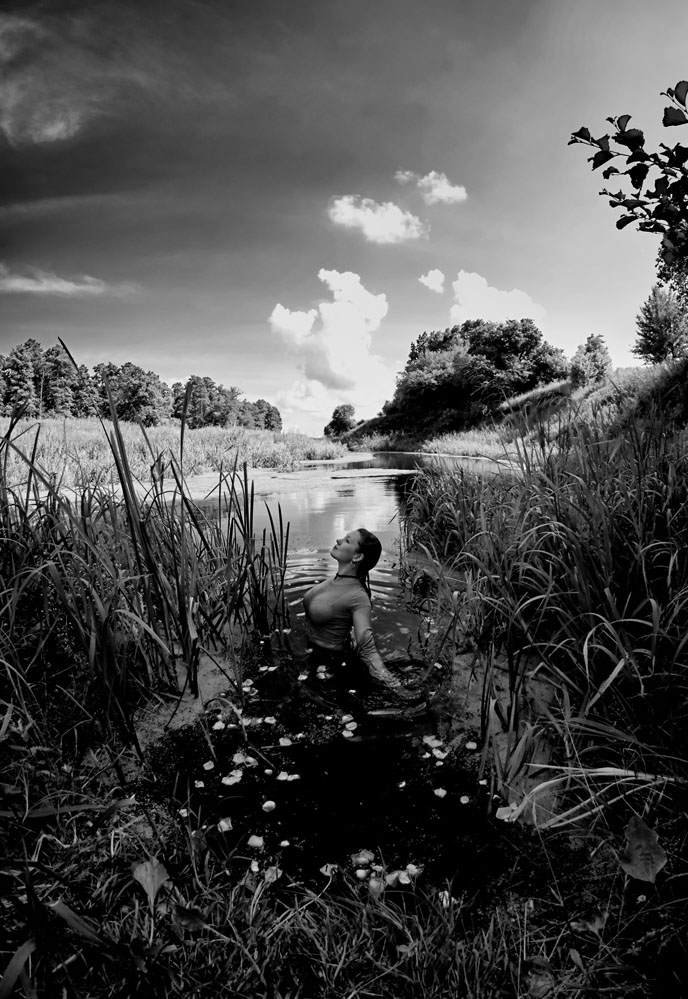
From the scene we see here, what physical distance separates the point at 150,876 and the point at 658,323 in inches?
1557

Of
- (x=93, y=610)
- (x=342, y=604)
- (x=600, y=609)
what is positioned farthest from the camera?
(x=342, y=604)

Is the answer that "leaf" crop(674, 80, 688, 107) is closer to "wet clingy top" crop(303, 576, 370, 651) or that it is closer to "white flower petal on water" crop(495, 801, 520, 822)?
"white flower petal on water" crop(495, 801, 520, 822)

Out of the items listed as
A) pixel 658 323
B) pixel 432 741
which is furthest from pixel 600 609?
pixel 658 323

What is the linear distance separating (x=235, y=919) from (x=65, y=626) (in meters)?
1.68

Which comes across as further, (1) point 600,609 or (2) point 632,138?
(1) point 600,609

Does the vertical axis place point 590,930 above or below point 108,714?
below

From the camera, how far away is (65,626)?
2.49 m

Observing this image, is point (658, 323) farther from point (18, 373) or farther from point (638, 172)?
point (18, 373)

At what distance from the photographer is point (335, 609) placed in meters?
3.29

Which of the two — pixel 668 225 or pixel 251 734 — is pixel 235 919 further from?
pixel 668 225

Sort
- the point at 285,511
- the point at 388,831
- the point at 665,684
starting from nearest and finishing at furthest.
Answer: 1. the point at 388,831
2. the point at 665,684
3. the point at 285,511

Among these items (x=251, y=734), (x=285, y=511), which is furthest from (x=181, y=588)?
(x=285, y=511)

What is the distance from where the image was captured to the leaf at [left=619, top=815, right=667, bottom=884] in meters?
1.19

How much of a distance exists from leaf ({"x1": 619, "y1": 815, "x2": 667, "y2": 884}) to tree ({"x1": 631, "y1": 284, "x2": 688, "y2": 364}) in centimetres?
3398
